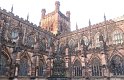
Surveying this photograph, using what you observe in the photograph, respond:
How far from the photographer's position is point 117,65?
24.9 meters

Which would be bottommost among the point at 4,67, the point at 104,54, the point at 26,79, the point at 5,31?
the point at 26,79

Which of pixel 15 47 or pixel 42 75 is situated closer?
pixel 15 47

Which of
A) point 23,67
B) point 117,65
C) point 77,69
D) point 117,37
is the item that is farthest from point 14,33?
point 117,37

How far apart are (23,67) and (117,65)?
14.6 metres

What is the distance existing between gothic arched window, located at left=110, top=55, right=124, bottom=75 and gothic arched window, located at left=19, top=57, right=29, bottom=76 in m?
13.4

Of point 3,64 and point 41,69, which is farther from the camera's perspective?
point 41,69

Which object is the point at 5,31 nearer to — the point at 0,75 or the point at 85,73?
the point at 0,75

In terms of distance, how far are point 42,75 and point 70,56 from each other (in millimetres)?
6116

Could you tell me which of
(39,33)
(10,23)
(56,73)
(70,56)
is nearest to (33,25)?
(39,33)

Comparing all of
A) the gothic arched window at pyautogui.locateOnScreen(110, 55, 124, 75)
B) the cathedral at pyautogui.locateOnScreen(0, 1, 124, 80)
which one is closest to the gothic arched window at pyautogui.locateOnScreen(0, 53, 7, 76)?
the cathedral at pyautogui.locateOnScreen(0, 1, 124, 80)

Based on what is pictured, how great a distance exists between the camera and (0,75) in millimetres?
22172

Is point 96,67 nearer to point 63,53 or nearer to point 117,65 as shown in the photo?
point 117,65

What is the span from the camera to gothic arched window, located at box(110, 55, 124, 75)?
24.6 meters

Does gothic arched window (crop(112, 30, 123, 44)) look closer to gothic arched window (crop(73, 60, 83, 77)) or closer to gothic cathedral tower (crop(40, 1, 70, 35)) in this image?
gothic arched window (crop(73, 60, 83, 77))
